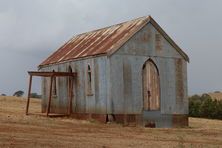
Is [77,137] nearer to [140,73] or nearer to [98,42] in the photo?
[140,73]

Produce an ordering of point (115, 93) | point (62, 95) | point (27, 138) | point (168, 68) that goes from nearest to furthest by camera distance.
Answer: point (27, 138) < point (115, 93) < point (168, 68) < point (62, 95)

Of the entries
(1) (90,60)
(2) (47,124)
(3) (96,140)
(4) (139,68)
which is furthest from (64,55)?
(3) (96,140)

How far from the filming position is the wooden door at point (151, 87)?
28844 millimetres

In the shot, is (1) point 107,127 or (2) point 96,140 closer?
(2) point 96,140

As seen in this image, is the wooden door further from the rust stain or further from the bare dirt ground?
the bare dirt ground

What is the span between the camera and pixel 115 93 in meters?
27.8

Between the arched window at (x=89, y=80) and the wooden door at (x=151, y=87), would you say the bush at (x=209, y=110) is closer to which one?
the wooden door at (x=151, y=87)

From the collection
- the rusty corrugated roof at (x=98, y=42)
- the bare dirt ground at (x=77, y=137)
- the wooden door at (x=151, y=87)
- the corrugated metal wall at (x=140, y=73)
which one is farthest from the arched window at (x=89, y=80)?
the bare dirt ground at (x=77, y=137)

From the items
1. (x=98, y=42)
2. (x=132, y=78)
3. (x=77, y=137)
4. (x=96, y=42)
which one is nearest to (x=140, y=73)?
(x=132, y=78)

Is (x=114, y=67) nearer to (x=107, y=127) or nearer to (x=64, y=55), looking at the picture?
(x=107, y=127)

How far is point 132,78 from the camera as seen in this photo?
1115 inches

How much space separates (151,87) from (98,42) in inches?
167

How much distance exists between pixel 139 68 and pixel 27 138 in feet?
37.9

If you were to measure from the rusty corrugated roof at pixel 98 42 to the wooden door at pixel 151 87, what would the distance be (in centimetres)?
203
